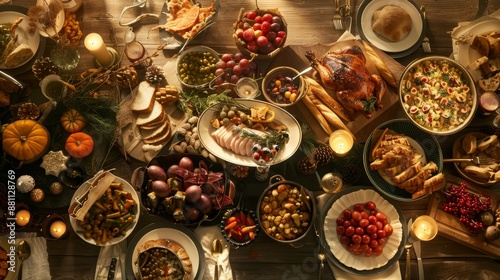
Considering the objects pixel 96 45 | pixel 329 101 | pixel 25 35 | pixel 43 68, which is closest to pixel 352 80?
pixel 329 101

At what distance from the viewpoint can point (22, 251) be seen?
236cm

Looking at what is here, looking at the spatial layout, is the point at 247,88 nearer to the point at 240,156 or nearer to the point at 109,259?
the point at 240,156

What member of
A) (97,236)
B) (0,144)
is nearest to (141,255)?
(97,236)

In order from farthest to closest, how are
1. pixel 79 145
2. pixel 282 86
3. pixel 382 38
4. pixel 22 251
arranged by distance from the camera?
pixel 382 38, pixel 282 86, pixel 79 145, pixel 22 251

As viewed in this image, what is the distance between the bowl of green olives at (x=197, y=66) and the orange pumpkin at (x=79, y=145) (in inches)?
24.2

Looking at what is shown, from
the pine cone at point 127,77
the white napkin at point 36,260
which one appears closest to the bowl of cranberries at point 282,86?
the pine cone at point 127,77

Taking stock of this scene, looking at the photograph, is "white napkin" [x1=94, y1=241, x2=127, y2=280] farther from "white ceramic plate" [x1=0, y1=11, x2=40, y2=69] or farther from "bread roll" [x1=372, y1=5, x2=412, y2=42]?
"bread roll" [x1=372, y1=5, x2=412, y2=42]

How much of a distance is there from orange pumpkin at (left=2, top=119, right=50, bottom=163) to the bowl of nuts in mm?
1223

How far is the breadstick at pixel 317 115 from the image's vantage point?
2.53 metres

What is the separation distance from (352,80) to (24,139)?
1800 millimetres

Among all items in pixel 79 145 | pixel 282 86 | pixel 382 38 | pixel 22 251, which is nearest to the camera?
pixel 22 251

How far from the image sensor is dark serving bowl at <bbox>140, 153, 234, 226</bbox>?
234 cm

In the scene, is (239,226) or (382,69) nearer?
(239,226)

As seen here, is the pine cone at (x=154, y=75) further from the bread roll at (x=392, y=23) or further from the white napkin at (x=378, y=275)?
the white napkin at (x=378, y=275)
